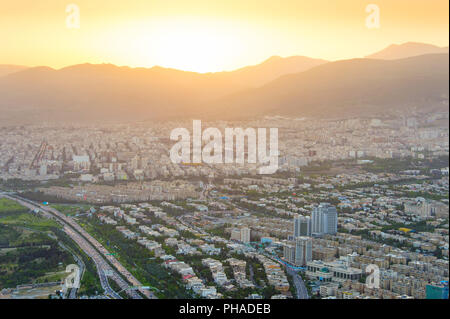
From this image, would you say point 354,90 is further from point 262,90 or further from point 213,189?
point 213,189

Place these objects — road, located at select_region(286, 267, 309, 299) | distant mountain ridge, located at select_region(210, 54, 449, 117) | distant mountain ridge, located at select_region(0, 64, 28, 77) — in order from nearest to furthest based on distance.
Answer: road, located at select_region(286, 267, 309, 299) → distant mountain ridge, located at select_region(0, 64, 28, 77) → distant mountain ridge, located at select_region(210, 54, 449, 117)

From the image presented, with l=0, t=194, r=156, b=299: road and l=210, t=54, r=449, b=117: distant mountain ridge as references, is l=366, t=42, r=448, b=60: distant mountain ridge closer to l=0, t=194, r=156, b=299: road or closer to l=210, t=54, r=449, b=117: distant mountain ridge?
l=210, t=54, r=449, b=117: distant mountain ridge

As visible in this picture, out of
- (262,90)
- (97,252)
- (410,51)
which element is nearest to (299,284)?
(97,252)

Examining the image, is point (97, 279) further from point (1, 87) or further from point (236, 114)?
point (236, 114)

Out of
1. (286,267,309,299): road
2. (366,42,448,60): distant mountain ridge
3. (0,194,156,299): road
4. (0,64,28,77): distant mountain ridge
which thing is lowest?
(286,267,309,299): road

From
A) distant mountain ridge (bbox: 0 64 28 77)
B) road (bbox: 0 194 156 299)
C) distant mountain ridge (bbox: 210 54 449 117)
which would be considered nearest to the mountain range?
distant mountain ridge (bbox: 210 54 449 117)

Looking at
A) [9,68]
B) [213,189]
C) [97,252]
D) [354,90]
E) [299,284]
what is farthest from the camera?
[354,90]

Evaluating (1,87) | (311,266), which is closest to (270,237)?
(311,266)
